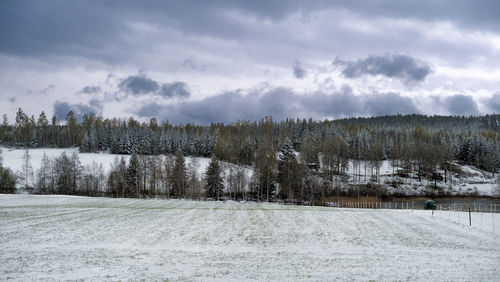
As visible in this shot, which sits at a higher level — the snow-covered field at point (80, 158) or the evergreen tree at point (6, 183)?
the snow-covered field at point (80, 158)

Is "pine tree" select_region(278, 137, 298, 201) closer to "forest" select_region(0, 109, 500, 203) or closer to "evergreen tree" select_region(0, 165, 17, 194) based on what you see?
"forest" select_region(0, 109, 500, 203)

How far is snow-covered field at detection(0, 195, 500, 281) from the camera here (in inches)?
795

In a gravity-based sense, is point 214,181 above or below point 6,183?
above

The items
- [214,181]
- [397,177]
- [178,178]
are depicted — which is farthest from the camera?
[397,177]

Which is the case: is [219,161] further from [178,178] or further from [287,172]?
[287,172]

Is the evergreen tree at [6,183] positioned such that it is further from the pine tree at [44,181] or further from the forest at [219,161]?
the pine tree at [44,181]

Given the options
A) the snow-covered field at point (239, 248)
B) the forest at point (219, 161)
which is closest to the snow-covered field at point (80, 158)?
the forest at point (219, 161)

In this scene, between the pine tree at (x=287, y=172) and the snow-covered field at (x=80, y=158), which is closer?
the pine tree at (x=287, y=172)

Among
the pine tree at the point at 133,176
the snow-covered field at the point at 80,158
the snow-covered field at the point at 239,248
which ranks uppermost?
the snow-covered field at the point at 80,158

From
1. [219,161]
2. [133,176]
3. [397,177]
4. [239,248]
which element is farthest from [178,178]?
[397,177]

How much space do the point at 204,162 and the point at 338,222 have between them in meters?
108

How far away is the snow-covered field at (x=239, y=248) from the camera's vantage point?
2020 cm

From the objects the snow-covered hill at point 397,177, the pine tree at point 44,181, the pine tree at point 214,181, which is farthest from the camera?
the snow-covered hill at point 397,177

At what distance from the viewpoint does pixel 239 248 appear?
2778 cm
